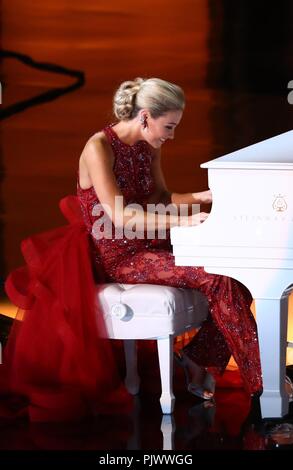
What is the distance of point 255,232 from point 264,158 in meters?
0.23

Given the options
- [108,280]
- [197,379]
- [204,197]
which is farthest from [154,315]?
[204,197]

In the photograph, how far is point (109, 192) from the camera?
443 centimetres

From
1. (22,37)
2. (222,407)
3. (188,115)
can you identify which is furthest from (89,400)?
(22,37)

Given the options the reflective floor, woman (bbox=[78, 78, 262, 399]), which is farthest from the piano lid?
the reflective floor

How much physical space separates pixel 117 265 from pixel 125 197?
0.24m

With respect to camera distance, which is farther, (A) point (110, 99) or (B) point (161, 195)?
(A) point (110, 99)

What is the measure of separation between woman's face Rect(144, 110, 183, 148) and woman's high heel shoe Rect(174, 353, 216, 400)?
30.6 inches

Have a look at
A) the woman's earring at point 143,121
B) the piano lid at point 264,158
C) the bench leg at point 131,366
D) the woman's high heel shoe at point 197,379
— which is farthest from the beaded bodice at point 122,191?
the piano lid at point 264,158

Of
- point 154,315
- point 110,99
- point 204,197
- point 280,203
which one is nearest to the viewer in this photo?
point 280,203

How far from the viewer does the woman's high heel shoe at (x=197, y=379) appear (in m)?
4.61

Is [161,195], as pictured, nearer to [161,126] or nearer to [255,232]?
[161,126]

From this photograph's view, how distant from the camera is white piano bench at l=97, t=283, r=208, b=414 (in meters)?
A: 4.35

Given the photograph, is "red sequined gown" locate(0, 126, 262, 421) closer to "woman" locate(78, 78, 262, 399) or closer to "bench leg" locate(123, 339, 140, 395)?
"woman" locate(78, 78, 262, 399)
